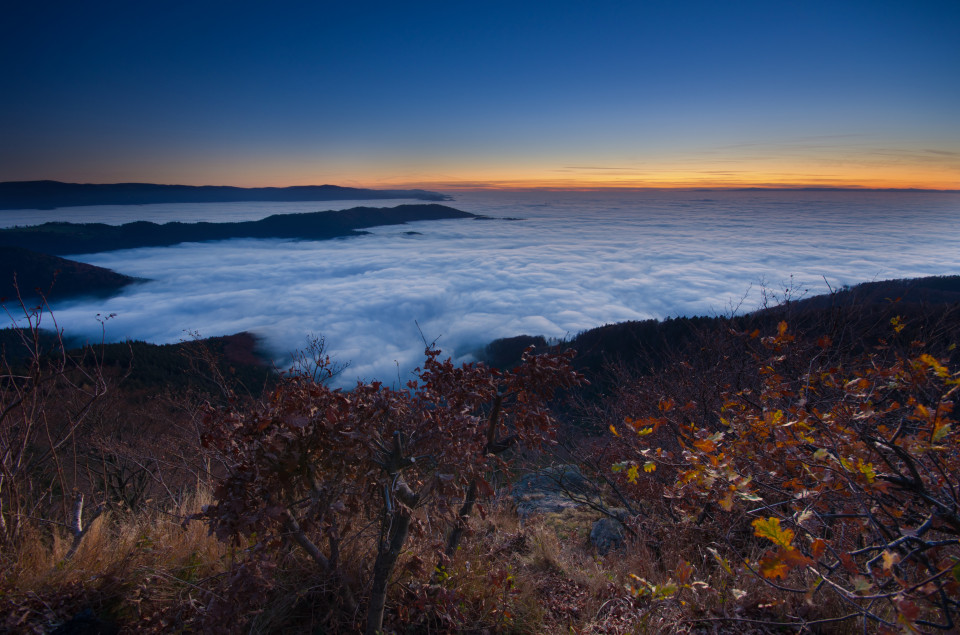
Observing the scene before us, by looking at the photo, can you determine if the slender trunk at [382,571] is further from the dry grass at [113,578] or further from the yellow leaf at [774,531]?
the yellow leaf at [774,531]

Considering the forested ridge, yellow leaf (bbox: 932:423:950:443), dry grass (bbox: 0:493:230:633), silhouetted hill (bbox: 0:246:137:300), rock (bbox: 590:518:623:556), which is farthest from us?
silhouetted hill (bbox: 0:246:137:300)

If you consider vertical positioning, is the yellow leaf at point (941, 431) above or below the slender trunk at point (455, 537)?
above

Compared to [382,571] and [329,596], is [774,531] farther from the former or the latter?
[329,596]

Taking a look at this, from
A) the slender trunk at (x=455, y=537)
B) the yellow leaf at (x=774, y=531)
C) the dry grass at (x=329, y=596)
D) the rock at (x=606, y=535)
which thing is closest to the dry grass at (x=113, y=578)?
the dry grass at (x=329, y=596)

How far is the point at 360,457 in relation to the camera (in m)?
2.69

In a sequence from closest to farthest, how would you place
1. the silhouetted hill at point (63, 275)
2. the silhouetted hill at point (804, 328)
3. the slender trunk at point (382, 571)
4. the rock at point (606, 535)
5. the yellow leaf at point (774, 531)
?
the yellow leaf at point (774, 531) → the slender trunk at point (382, 571) → the rock at point (606, 535) → the silhouetted hill at point (804, 328) → the silhouetted hill at point (63, 275)

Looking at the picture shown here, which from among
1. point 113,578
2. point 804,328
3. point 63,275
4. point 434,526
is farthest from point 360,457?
point 63,275

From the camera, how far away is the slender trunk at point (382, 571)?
108 inches

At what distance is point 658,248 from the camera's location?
6314 inches

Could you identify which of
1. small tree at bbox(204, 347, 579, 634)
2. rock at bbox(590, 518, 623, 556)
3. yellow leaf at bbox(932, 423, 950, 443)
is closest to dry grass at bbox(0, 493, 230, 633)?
small tree at bbox(204, 347, 579, 634)

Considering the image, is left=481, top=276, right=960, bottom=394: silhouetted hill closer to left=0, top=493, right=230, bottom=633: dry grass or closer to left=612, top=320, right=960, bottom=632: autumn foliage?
Result: left=612, top=320, right=960, bottom=632: autumn foliage

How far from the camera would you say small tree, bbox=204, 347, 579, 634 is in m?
2.50

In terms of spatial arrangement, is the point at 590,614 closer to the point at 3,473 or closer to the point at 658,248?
the point at 3,473

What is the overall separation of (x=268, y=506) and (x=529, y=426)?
189 cm
